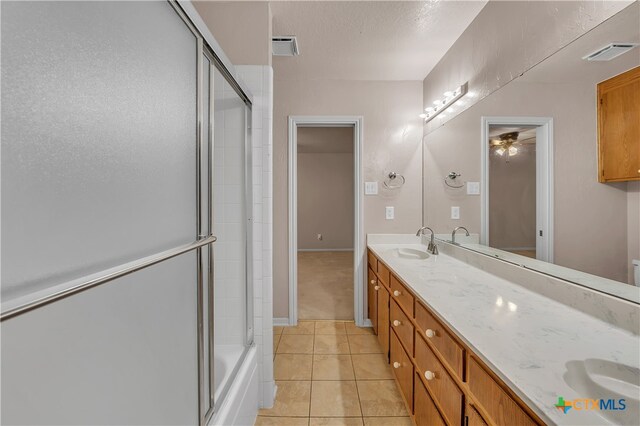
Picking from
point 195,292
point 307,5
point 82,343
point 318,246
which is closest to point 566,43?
point 307,5

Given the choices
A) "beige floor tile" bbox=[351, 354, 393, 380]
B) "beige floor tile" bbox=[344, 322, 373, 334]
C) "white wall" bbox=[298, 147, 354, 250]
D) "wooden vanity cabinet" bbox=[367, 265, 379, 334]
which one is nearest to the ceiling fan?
"wooden vanity cabinet" bbox=[367, 265, 379, 334]

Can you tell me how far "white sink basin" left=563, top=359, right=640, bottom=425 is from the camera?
53cm

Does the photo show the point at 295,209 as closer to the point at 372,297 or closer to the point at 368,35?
the point at 372,297

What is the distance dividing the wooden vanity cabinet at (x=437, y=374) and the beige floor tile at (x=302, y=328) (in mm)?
825

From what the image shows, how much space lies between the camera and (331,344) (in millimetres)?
2221

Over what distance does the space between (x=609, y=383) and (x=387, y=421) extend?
3.78ft

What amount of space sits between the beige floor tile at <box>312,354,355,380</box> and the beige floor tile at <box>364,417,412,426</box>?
0.34m

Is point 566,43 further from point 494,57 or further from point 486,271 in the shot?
point 486,271

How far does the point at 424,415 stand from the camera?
1.15 m

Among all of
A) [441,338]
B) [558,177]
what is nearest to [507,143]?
[558,177]

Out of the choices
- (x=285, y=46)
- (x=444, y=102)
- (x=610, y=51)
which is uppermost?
(x=285, y=46)

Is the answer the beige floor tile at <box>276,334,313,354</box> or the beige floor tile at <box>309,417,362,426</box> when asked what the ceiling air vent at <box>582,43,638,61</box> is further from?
the beige floor tile at <box>276,334,313,354</box>

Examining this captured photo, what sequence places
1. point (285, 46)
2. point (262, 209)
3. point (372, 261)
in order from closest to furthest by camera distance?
point (262, 209)
point (285, 46)
point (372, 261)

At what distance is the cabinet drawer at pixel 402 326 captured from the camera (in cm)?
137
